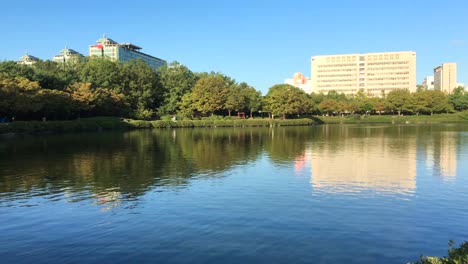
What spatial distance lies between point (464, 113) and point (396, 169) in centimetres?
8975

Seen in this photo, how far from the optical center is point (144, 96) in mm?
80125

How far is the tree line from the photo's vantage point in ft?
186

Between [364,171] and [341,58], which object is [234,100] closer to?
[364,171]

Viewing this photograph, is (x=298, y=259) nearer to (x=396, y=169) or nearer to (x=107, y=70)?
(x=396, y=169)

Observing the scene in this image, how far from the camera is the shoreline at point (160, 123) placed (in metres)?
52.6

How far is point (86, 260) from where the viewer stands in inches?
330

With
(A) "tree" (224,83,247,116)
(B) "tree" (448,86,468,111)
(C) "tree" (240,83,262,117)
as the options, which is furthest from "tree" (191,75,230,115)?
(B) "tree" (448,86,468,111)

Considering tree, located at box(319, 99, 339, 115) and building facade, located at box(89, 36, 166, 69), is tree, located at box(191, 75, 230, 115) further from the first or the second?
building facade, located at box(89, 36, 166, 69)

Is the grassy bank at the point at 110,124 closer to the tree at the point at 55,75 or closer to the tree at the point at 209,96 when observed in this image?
the tree at the point at 209,96

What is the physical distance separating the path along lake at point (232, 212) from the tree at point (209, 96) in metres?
59.2

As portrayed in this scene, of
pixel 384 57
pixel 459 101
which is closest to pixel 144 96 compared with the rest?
pixel 459 101

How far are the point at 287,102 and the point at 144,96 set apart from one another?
100ft

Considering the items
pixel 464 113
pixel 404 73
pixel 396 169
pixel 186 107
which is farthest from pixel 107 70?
pixel 404 73

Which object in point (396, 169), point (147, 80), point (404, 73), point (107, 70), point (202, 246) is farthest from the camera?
point (404, 73)
